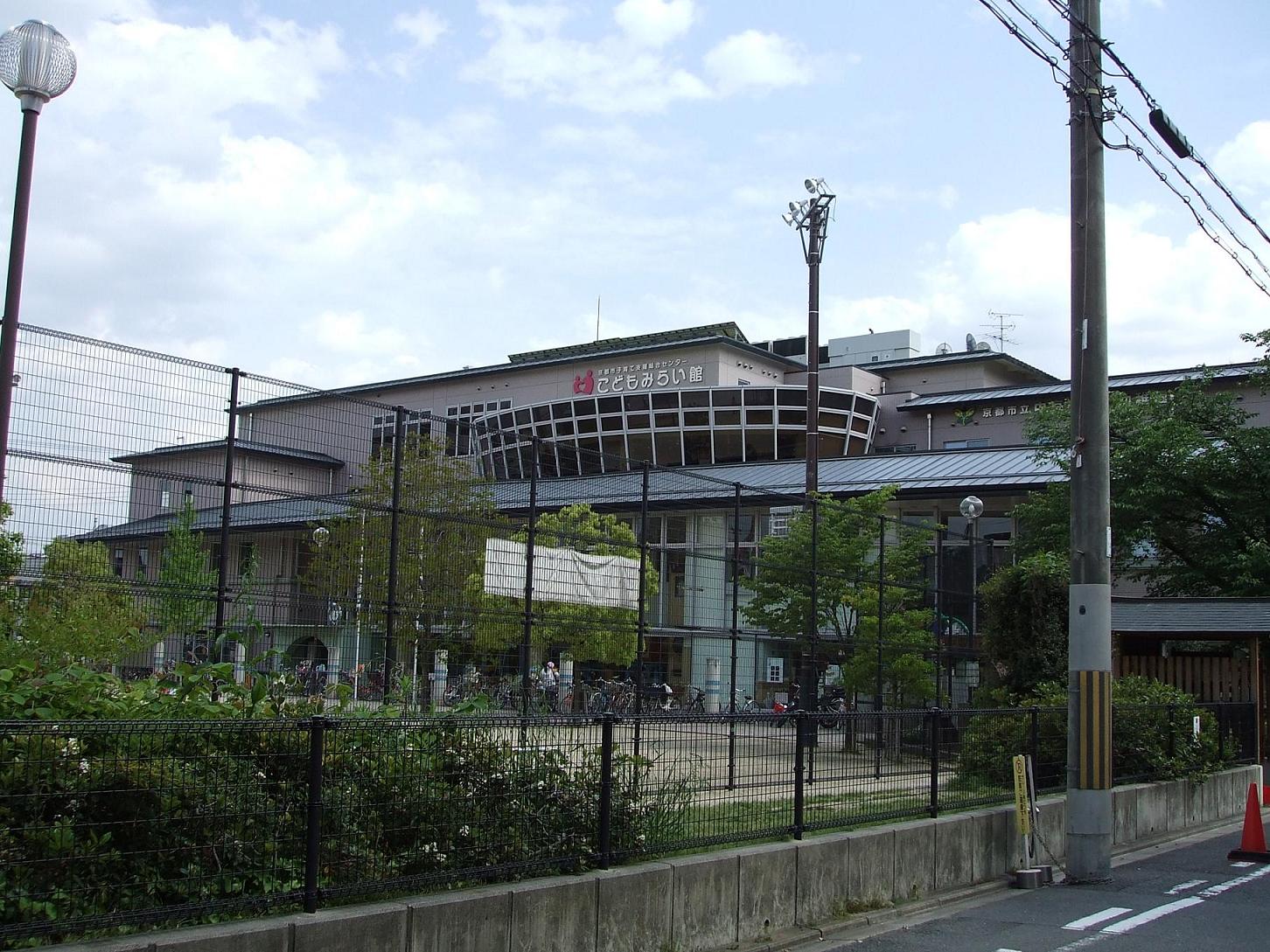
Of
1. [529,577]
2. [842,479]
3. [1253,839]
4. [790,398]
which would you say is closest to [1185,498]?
[842,479]

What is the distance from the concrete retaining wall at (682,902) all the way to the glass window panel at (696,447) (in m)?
44.0

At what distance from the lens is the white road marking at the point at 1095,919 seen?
33.8 ft

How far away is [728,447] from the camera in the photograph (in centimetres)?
5812

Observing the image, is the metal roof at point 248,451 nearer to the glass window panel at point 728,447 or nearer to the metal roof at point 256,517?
the metal roof at point 256,517

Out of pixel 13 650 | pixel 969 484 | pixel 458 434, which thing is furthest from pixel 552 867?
pixel 969 484

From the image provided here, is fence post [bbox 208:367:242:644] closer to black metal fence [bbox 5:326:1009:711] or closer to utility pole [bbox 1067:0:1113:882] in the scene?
black metal fence [bbox 5:326:1009:711]

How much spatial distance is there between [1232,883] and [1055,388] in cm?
4723

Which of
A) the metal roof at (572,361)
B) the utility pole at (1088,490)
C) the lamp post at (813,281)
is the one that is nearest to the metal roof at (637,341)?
the metal roof at (572,361)

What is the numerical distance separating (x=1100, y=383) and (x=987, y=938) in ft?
21.5

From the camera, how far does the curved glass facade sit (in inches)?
2222

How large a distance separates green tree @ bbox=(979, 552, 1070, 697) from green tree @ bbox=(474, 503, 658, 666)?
747 cm

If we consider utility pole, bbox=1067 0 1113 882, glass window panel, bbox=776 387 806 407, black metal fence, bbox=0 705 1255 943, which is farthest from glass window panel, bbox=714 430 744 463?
black metal fence, bbox=0 705 1255 943

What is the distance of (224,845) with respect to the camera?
21.5ft

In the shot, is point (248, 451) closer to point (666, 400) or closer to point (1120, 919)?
point (1120, 919)
